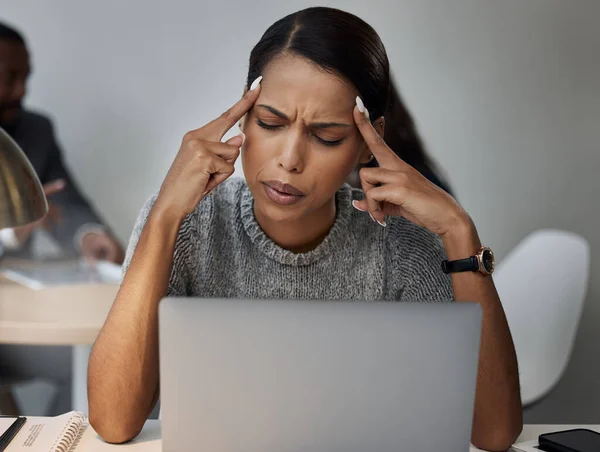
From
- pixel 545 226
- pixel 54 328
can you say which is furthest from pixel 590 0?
pixel 54 328

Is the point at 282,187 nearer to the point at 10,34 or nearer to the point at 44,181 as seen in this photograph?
the point at 44,181

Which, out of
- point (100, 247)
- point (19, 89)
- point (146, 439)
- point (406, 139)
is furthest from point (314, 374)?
point (19, 89)

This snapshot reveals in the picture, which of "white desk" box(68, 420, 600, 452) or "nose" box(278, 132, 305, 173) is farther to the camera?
"nose" box(278, 132, 305, 173)

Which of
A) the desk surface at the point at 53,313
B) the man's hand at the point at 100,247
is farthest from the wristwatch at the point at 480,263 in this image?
the man's hand at the point at 100,247

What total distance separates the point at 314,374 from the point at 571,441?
1.65 feet

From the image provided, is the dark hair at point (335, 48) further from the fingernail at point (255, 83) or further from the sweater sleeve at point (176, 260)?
the sweater sleeve at point (176, 260)

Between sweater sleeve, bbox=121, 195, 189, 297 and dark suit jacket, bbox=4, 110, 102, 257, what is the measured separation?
1.53 metres

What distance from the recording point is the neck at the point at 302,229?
5.18 feet

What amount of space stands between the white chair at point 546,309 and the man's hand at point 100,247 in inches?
56.8

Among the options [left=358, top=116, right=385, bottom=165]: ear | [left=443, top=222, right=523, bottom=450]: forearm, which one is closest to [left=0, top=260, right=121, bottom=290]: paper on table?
[left=358, top=116, right=385, bottom=165]: ear

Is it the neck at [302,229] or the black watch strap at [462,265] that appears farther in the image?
the neck at [302,229]

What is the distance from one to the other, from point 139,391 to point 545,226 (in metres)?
2.02

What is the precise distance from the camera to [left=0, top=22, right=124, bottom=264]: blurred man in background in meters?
2.90

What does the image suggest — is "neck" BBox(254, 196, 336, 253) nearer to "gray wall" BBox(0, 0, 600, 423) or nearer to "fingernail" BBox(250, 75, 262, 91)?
"fingernail" BBox(250, 75, 262, 91)
